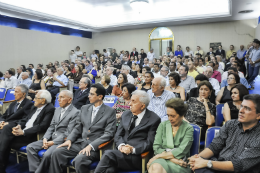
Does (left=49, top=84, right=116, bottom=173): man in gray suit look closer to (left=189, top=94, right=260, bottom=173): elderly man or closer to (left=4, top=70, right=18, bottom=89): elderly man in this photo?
(left=189, top=94, right=260, bottom=173): elderly man

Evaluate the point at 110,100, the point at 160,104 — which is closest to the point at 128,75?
the point at 110,100

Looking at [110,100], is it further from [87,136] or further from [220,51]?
[220,51]

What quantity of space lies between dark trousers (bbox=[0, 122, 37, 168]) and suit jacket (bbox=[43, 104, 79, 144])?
1.18 ft

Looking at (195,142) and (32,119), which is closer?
(195,142)

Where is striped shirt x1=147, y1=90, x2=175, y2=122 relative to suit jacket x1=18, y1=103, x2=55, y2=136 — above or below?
above

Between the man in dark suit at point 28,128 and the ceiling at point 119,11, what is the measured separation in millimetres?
6132

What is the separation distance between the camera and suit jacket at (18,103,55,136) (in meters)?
2.84

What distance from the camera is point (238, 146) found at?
5.71ft

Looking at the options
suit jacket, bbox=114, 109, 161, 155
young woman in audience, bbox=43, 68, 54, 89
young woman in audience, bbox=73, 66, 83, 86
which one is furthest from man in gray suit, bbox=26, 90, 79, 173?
young woman in audience, bbox=73, 66, 83, 86

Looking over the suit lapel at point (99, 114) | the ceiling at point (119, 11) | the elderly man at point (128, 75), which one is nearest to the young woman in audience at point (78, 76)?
the elderly man at point (128, 75)

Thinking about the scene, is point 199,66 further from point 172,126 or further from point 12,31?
point 12,31

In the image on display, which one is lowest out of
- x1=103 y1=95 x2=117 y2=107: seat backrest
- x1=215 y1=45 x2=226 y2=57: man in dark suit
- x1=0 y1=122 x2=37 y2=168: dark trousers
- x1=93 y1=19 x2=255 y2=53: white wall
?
x1=0 y1=122 x2=37 y2=168: dark trousers

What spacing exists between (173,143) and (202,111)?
879mm

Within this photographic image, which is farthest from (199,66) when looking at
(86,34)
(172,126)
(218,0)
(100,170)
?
(86,34)
